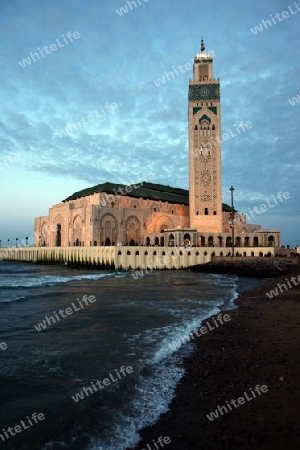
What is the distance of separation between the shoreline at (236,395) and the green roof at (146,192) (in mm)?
55782

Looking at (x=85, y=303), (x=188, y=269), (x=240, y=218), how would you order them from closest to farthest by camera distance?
(x=85, y=303) → (x=188, y=269) → (x=240, y=218)

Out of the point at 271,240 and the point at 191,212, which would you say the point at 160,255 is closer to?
the point at 191,212

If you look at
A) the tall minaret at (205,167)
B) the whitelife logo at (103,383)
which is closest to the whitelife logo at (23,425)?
the whitelife logo at (103,383)

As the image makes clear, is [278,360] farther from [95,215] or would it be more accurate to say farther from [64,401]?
[95,215]

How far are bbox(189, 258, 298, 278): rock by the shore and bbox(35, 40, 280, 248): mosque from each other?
50.5 ft

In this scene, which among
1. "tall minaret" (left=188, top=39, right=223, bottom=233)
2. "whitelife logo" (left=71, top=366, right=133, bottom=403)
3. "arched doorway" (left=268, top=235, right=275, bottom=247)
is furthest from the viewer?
"tall minaret" (left=188, top=39, right=223, bottom=233)

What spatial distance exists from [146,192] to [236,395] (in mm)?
66128

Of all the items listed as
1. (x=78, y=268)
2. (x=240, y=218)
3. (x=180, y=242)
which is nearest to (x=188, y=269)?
(x=180, y=242)

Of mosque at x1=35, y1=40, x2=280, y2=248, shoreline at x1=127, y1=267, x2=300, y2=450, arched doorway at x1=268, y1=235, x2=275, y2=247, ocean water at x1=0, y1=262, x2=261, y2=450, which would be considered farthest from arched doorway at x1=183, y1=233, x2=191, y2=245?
shoreline at x1=127, y1=267, x2=300, y2=450

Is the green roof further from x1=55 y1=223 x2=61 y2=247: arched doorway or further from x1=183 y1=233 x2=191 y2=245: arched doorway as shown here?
x1=183 y1=233 x2=191 y2=245: arched doorway

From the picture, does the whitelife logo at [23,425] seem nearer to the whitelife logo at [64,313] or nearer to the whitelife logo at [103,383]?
the whitelife logo at [103,383]

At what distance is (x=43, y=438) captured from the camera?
4473 millimetres

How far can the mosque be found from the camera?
56312mm

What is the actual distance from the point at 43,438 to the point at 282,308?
10943mm
